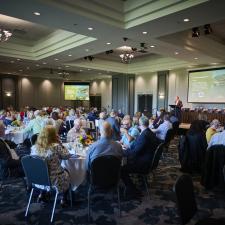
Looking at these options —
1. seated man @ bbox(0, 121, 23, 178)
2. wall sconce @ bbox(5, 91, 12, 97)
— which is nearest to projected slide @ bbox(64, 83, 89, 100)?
wall sconce @ bbox(5, 91, 12, 97)

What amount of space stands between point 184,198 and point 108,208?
163 centimetres

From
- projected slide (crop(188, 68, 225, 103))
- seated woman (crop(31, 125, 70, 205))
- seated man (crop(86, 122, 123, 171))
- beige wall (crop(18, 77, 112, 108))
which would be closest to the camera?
seated woman (crop(31, 125, 70, 205))

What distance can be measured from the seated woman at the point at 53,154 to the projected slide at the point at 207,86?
11.0 metres

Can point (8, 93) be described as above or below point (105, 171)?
above

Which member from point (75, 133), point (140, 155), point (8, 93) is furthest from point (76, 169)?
point (8, 93)

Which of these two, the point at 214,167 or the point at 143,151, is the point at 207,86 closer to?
the point at 214,167

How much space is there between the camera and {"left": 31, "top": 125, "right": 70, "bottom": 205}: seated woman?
9.57 feet

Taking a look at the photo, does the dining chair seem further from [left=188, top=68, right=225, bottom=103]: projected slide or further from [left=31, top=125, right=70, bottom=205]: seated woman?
[left=188, top=68, right=225, bottom=103]: projected slide

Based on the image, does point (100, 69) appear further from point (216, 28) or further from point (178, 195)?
point (178, 195)

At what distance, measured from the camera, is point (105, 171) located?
9.41 feet

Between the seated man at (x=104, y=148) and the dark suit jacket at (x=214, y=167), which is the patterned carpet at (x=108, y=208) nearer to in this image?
the dark suit jacket at (x=214, y=167)

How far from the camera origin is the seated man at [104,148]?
3145 mm

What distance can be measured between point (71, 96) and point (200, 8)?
13.5 meters

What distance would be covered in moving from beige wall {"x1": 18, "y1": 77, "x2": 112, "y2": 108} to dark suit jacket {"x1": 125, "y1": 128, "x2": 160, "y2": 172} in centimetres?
1561
